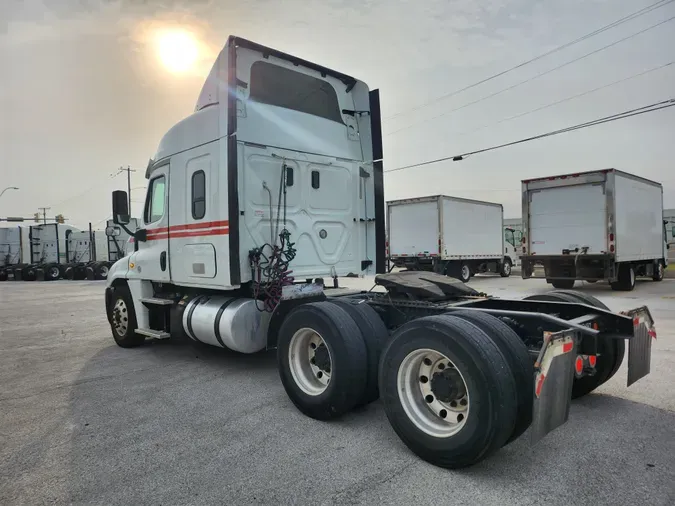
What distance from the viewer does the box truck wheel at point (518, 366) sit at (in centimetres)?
301

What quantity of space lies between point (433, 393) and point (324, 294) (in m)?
2.90

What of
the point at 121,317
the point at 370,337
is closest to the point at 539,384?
the point at 370,337

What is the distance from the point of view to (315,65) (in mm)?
6520

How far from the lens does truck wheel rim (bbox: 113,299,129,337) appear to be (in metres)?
7.64

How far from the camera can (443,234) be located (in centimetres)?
1962

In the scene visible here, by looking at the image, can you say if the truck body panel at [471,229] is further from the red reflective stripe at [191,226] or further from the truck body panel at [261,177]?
the red reflective stripe at [191,226]

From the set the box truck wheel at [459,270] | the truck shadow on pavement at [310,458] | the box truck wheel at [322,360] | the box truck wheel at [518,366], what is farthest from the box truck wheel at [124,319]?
the box truck wheel at [459,270]

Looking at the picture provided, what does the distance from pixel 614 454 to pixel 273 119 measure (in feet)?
16.5

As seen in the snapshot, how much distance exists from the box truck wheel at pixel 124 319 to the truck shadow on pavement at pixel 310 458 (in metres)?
2.55

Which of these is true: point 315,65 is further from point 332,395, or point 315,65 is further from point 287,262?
point 332,395

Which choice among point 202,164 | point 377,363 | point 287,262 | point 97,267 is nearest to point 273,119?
point 202,164

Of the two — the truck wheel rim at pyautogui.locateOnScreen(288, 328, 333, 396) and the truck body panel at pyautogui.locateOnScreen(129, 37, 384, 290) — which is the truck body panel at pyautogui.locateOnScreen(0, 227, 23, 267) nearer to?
the truck body panel at pyautogui.locateOnScreen(129, 37, 384, 290)

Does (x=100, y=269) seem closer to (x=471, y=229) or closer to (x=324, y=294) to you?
(x=471, y=229)

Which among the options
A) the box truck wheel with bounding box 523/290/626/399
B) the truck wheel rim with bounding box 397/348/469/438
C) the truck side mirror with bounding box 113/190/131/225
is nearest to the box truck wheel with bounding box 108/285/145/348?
the truck side mirror with bounding box 113/190/131/225
